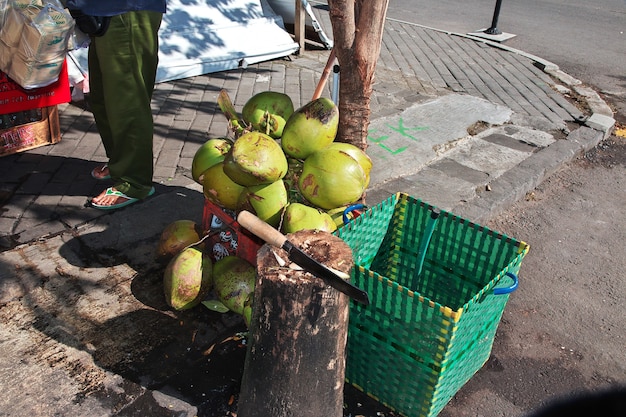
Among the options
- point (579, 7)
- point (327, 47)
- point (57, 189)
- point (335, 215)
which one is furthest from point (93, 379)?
point (579, 7)

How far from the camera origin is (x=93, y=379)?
2783mm

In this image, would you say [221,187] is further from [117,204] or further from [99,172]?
[99,172]

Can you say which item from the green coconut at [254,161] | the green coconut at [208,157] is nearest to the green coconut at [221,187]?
the green coconut at [208,157]

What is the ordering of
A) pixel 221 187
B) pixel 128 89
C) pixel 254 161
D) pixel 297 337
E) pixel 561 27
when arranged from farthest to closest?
pixel 561 27 → pixel 128 89 → pixel 221 187 → pixel 254 161 → pixel 297 337

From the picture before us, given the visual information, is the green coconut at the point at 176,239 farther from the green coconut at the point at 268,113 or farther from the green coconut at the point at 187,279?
the green coconut at the point at 268,113

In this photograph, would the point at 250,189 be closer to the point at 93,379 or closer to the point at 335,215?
the point at 335,215

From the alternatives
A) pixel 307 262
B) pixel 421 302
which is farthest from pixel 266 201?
pixel 421 302

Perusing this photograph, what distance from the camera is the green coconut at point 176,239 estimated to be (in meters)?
3.45

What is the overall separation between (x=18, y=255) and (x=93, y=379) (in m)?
1.24

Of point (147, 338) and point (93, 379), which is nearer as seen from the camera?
point (93, 379)

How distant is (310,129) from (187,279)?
3.39ft

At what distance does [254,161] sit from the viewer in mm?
2846

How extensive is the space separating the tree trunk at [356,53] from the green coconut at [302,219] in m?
0.67

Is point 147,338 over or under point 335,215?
under
